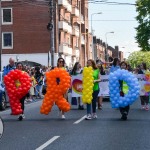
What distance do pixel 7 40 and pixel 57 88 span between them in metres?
52.2

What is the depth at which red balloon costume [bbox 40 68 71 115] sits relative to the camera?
62.7ft

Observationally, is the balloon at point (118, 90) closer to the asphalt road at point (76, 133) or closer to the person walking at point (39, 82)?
the asphalt road at point (76, 133)

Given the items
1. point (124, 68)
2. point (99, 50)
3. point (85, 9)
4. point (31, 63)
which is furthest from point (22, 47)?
point (99, 50)

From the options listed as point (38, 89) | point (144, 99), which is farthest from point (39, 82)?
point (144, 99)

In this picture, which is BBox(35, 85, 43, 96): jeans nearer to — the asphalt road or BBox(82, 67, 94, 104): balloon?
the asphalt road

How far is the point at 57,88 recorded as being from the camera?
62.8 feet

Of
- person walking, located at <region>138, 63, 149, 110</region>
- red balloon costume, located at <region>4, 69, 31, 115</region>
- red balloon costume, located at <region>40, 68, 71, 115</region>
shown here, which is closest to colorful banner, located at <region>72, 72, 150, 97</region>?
person walking, located at <region>138, 63, 149, 110</region>

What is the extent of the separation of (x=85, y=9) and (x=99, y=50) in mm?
38610

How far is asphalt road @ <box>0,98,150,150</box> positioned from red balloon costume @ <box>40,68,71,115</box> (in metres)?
0.47

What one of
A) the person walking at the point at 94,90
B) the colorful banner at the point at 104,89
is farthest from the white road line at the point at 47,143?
the colorful banner at the point at 104,89

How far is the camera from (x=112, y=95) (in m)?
19.0

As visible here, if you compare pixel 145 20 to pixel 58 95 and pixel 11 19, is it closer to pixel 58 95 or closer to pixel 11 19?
pixel 11 19

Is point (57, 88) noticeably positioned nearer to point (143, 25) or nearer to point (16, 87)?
point (16, 87)

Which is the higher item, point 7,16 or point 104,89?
point 7,16
